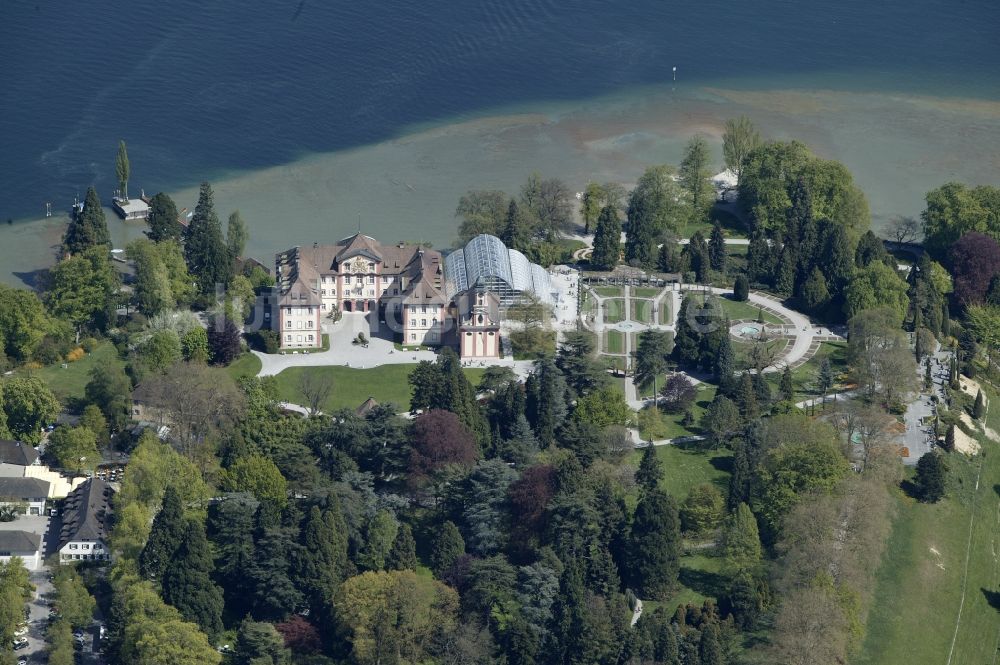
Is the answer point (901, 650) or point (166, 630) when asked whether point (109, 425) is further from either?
point (901, 650)

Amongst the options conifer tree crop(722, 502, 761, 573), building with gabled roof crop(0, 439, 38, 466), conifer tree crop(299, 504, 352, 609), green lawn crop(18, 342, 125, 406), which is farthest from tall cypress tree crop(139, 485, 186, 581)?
Answer: conifer tree crop(722, 502, 761, 573)

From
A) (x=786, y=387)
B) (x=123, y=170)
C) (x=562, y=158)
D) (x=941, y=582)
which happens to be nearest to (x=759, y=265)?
(x=786, y=387)

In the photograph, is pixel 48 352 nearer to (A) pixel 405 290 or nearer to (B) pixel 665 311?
(A) pixel 405 290

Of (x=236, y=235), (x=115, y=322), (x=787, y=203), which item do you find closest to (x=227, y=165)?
(x=236, y=235)

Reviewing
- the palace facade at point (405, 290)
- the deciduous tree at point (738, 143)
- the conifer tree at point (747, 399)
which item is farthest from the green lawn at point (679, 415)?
the deciduous tree at point (738, 143)

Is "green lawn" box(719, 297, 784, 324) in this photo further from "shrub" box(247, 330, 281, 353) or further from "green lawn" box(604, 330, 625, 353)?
"shrub" box(247, 330, 281, 353)

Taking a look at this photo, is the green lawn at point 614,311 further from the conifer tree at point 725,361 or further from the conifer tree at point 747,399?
the conifer tree at point 747,399
